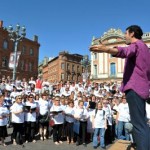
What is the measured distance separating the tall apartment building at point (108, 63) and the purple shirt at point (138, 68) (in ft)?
181

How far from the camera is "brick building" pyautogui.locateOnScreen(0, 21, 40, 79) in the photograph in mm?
54819

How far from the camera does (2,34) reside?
179ft

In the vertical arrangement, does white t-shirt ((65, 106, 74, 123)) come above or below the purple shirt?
below

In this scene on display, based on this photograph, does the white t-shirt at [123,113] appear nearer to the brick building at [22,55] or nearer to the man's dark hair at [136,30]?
the man's dark hair at [136,30]

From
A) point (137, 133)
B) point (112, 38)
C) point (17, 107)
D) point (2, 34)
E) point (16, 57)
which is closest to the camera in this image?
point (137, 133)

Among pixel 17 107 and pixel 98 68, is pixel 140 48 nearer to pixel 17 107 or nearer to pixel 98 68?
pixel 17 107

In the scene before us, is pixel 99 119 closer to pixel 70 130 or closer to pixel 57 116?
pixel 70 130

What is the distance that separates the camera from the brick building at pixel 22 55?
54.8 meters

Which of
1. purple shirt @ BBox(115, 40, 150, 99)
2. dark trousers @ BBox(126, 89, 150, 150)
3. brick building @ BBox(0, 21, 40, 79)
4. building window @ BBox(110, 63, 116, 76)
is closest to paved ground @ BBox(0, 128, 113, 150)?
dark trousers @ BBox(126, 89, 150, 150)

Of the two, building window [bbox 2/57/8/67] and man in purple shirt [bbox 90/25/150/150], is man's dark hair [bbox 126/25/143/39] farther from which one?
building window [bbox 2/57/8/67]

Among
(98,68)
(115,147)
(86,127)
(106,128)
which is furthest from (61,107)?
(98,68)

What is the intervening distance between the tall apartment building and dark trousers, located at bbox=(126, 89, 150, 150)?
5524 centimetres

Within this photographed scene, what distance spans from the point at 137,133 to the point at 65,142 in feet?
24.2

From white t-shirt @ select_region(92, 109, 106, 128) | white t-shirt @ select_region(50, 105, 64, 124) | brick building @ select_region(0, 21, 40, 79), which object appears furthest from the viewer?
brick building @ select_region(0, 21, 40, 79)
